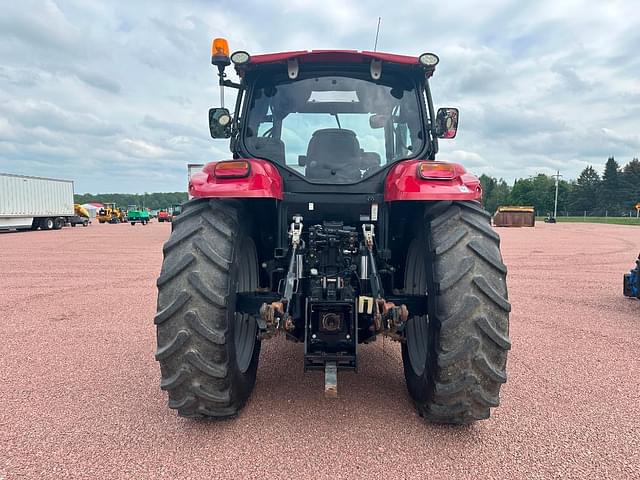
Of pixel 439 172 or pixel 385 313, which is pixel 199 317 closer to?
pixel 385 313

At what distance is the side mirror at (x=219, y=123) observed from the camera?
3.43 metres

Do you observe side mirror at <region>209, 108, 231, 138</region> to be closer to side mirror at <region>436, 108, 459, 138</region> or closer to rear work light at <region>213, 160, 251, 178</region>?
rear work light at <region>213, 160, 251, 178</region>

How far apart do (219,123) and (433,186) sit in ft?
5.80

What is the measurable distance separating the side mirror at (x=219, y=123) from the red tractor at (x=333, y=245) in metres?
0.01

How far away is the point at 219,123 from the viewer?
136 inches

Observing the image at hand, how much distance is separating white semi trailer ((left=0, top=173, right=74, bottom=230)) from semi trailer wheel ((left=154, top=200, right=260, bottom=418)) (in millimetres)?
28790

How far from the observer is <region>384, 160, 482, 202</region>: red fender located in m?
2.67

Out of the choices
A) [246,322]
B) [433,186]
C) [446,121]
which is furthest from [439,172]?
[246,322]

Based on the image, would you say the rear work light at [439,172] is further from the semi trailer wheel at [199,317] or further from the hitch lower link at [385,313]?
the semi trailer wheel at [199,317]

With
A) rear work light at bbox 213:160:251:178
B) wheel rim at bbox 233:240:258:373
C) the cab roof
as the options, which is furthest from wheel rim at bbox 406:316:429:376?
the cab roof

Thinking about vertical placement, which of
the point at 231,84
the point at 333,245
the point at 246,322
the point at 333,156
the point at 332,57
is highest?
the point at 332,57

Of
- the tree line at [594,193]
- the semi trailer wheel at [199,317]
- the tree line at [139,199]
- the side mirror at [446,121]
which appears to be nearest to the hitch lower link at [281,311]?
the semi trailer wheel at [199,317]

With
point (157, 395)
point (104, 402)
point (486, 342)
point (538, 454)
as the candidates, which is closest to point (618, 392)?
point (538, 454)

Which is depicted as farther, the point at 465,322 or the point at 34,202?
the point at 34,202
